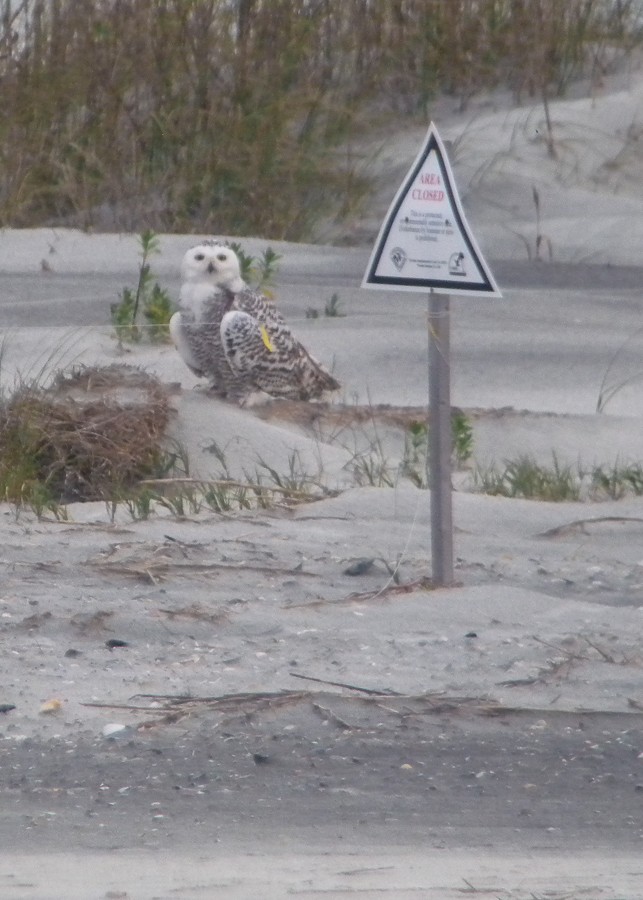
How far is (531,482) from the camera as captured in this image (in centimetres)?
532

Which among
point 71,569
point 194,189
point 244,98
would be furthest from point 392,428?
point 244,98

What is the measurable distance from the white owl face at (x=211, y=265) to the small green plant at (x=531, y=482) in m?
1.59

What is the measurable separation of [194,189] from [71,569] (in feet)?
21.5

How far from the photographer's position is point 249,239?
9680 mm

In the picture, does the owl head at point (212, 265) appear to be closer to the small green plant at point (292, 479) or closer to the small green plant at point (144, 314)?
the small green plant at point (144, 314)

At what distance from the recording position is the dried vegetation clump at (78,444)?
5.66m

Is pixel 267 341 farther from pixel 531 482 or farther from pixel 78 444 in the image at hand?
pixel 531 482

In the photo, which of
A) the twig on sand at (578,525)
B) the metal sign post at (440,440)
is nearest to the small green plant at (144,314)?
the twig on sand at (578,525)

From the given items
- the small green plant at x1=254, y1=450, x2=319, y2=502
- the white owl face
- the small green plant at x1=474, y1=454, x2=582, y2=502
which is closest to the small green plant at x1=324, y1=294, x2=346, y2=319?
the white owl face

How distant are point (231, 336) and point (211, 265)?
0.33 metres

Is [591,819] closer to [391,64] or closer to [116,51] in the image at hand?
[116,51]

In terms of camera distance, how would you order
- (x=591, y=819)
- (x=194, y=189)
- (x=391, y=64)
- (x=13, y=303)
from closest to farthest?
(x=591, y=819) < (x=13, y=303) < (x=194, y=189) < (x=391, y=64)

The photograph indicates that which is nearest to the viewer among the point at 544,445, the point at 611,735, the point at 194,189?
the point at 611,735

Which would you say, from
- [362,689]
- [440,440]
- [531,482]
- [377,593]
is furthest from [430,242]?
[531,482]
